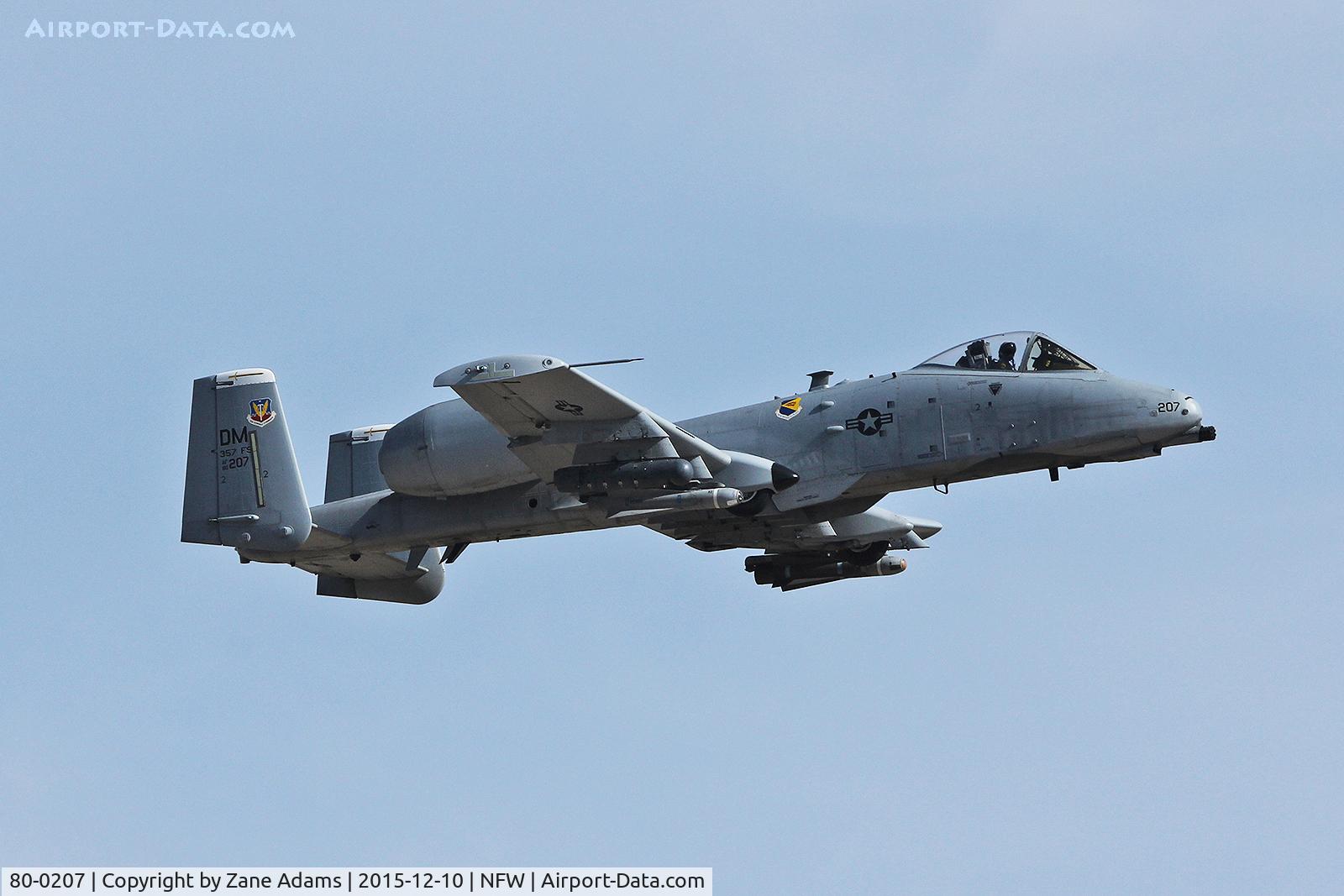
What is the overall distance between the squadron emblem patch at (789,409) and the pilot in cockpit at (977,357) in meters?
2.65

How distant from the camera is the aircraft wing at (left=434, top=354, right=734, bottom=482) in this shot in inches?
1125

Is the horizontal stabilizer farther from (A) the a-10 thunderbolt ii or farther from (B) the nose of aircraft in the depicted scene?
(B) the nose of aircraft

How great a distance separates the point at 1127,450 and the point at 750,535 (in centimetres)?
714

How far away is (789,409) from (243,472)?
30.6ft

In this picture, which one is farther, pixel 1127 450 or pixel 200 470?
pixel 200 470

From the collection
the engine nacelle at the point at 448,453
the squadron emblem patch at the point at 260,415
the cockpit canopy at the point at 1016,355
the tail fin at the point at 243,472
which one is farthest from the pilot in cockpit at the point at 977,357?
the squadron emblem patch at the point at 260,415

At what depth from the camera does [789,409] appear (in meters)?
31.2

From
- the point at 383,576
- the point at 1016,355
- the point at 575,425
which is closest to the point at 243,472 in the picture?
the point at 383,576

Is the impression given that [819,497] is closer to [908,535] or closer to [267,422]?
[908,535]

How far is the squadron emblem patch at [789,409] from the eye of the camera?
31.1 meters

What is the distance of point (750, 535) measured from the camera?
3362 centimetres

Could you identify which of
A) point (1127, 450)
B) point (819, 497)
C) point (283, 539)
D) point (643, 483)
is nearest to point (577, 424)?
point (643, 483)

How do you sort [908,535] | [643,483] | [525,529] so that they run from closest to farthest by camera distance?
[643,483] → [525,529] → [908,535]

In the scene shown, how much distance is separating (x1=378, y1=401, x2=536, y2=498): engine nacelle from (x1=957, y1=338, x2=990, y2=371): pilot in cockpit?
7184 mm
